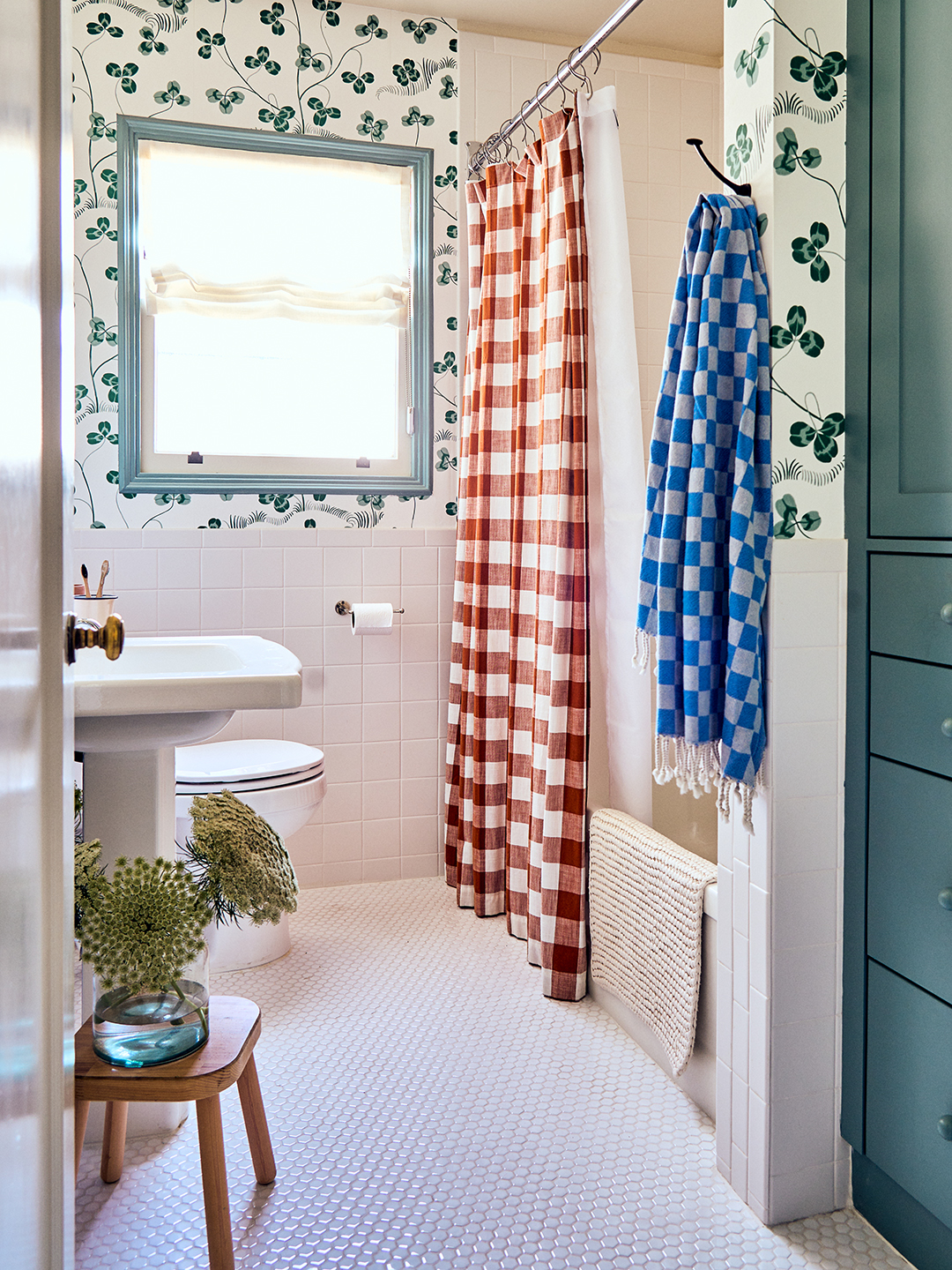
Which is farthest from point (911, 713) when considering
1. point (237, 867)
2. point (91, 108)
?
point (91, 108)

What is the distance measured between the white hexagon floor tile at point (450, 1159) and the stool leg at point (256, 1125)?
3 centimetres

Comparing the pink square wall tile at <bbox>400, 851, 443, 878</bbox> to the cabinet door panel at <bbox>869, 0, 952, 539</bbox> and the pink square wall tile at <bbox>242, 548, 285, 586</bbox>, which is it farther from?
the cabinet door panel at <bbox>869, 0, 952, 539</bbox>

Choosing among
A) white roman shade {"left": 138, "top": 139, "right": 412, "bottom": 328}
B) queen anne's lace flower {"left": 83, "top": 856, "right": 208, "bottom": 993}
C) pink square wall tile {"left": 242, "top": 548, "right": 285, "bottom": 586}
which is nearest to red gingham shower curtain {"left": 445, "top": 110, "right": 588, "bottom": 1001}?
white roman shade {"left": 138, "top": 139, "right": 412, "bottom": 328}

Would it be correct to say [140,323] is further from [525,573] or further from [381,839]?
[381,839]

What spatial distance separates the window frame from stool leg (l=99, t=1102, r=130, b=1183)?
171 centimetres

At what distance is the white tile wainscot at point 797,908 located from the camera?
155cm

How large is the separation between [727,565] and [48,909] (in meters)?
1.12

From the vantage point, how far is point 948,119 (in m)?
1.34

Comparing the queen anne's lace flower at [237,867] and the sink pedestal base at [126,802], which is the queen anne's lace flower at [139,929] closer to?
the queen anne's lace flower at [237,867]

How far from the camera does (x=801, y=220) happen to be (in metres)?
1.53

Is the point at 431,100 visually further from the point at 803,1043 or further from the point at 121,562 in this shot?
the point at 803,1043

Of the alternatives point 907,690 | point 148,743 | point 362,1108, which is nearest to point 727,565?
point 907,690

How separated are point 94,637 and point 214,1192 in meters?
0.89

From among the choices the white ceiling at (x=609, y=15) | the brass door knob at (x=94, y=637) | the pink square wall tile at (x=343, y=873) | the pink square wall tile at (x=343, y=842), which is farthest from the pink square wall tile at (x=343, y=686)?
the brass door knob at (x=94, y=637)
